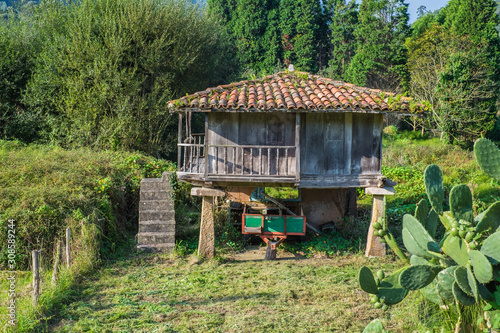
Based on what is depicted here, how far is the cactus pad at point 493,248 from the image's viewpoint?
3.09 m

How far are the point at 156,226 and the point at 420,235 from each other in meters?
8.42

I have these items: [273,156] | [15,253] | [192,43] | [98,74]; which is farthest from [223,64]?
[15,253]

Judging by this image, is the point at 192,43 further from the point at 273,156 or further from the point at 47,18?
the point at 273,156

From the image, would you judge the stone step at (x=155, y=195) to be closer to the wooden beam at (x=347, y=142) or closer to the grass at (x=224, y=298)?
the grass at (x=224, y=298)

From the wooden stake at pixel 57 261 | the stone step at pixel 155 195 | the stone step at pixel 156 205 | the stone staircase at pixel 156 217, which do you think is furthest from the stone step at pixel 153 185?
the wooden stake at pixel 57 261

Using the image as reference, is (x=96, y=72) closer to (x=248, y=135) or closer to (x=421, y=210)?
(x=248, y=135)

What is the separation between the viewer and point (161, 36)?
55.5 feet

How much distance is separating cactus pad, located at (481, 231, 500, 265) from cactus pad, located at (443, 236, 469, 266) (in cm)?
14

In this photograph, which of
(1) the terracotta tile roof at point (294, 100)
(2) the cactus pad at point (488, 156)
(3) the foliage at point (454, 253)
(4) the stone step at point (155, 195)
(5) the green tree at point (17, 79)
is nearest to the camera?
(3) the foliage at point (454, 253)

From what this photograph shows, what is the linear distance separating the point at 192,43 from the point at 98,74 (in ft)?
14.8

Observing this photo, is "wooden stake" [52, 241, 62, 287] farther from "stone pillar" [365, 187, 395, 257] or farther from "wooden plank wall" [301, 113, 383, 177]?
"stone pillar" [365, 187, 395, 257]

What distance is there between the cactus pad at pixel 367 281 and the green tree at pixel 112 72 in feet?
45.9

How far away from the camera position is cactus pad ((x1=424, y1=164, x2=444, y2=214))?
11.9 feet

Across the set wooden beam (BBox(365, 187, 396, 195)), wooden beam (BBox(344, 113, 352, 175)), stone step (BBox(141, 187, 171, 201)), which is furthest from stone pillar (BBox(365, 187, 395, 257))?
stone step (BBox(141, 187, 171, 201))
